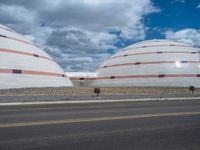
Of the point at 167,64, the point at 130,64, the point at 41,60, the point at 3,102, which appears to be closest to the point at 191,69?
the point at 167,64

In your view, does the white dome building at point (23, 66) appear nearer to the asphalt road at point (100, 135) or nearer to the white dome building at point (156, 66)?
the white dome building at point (156, 66)

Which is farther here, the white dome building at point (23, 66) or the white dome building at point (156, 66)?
the white dome building at point (156, 66)

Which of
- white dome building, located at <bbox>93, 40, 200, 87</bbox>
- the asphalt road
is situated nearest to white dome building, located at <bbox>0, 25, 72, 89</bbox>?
white dome building, located at <bbox>93, 40, 200, 87</bbox>

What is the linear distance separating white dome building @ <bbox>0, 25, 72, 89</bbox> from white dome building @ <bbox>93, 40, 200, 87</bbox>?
13499 mm

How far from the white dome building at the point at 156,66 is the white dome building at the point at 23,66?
13.5 m

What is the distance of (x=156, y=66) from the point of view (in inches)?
1893

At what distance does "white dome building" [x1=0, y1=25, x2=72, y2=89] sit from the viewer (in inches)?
1253

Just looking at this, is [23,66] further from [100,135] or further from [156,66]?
[100,135]

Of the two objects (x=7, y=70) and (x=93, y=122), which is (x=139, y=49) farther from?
(x=93, y=122)

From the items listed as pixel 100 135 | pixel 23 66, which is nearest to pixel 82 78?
pixel 23 66

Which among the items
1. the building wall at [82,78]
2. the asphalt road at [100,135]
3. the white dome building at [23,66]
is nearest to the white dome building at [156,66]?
the building wall at [82,78]

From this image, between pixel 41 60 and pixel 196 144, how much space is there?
3182cm

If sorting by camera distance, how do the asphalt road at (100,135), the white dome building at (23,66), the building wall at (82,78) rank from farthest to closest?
the building wall at (82,78) < the white dome building at (23,66) < the asphalt road at (100,135)

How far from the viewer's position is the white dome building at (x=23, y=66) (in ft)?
104
